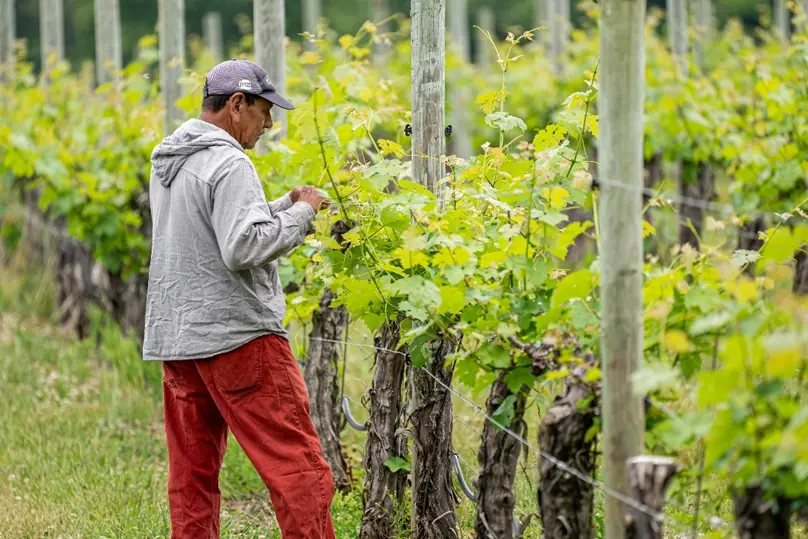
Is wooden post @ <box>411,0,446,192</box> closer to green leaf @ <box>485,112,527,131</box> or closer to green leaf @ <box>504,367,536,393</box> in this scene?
green leaf @ <box>485,112,527,131</box>

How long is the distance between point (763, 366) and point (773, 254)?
0.27 metres

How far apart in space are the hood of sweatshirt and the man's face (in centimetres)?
6

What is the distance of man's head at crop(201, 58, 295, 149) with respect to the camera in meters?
3.56

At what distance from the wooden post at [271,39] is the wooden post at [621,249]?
319 cm

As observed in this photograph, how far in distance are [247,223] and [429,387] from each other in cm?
91

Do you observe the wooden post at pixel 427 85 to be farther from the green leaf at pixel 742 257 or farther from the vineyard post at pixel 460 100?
the vineyard post at pixel 460 100

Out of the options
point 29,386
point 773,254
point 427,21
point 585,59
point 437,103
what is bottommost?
point 29,386

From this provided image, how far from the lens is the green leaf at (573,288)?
282 cm

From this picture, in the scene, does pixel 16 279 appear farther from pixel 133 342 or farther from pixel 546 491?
pixel 546 491

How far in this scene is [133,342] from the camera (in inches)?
297

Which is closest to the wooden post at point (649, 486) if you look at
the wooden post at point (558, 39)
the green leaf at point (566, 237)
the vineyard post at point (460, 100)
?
the green leaf at point (566, 237)

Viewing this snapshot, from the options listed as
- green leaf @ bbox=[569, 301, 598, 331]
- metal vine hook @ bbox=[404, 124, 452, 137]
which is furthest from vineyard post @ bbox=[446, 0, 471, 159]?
green leaf @ bbox=[569, 301, 598, 331]

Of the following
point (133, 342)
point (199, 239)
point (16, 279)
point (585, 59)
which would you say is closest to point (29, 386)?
point (133, 342)

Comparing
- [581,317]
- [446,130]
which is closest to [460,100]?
[446,130]
